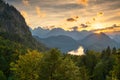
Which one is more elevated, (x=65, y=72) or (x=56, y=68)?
(x=56, y=68)

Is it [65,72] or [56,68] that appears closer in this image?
[65,72]

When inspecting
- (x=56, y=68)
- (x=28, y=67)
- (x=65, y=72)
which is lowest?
(x=65, y=72)

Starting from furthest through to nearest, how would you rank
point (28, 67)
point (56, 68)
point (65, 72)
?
point (28, 67)
point (56, 68)
point (65, 72)

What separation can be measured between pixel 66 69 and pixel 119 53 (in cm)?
1908

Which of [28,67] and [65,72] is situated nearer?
[65,72]

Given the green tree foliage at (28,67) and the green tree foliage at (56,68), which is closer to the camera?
the green tree foliage at (56,68)

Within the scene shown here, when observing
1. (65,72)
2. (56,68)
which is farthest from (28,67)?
(65,72)

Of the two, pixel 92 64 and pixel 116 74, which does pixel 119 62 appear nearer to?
pixel 116 74

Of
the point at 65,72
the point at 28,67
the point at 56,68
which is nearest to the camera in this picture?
the point at 65,72

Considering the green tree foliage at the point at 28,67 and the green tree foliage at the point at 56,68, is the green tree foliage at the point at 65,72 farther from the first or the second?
the green tree foliage at the point at 28,67

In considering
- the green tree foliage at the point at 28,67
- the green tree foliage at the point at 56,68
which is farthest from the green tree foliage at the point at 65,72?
the green tree foliage at the point at 28,67

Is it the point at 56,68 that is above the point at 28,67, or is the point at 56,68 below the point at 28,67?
below

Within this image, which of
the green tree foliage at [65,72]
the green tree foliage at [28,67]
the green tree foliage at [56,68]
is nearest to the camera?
the green tree foliage at [65,72]

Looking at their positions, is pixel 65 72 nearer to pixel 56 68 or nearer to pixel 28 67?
pixel 56 68
